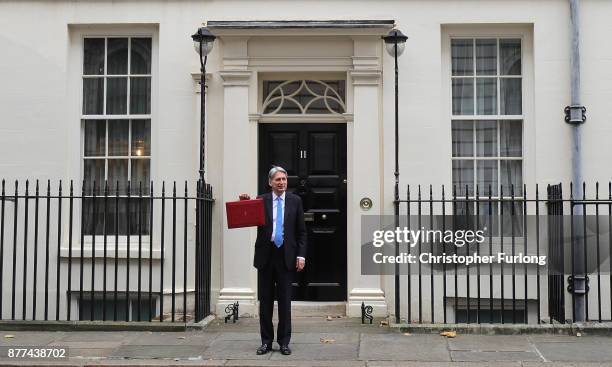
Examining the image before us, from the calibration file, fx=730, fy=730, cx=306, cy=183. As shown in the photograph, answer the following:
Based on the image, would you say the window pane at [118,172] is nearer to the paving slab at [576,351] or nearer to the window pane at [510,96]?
the window pane at [510,96]

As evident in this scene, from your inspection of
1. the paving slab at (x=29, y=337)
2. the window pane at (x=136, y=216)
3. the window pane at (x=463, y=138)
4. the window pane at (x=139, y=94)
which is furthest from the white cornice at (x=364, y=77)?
the paving slab at (x=29, y=337)

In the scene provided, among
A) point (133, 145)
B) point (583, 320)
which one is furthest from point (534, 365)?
point (133, 145)

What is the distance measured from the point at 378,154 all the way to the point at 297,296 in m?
2.28

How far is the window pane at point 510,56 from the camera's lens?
10219 millimetres

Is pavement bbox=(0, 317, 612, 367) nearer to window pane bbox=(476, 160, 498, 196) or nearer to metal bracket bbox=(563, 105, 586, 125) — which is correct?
window pane bbox=(476, 160, 498, 196)

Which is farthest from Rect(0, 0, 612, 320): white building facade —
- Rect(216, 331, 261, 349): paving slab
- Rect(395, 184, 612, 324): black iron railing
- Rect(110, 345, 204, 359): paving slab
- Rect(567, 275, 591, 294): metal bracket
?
Rect(110, 345, 204, 359): paving slab

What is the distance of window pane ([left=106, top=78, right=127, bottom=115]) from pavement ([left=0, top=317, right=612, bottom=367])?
3.30m

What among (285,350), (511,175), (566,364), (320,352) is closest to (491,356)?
(566,364)

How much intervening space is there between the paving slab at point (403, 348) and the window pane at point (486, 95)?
350 cm

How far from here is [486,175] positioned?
1020cm

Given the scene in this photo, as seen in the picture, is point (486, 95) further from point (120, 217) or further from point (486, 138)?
point (120, 217)

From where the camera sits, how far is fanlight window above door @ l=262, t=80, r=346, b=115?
33.5 feet

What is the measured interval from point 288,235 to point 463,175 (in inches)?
143

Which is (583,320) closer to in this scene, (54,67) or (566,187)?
(566,187)
